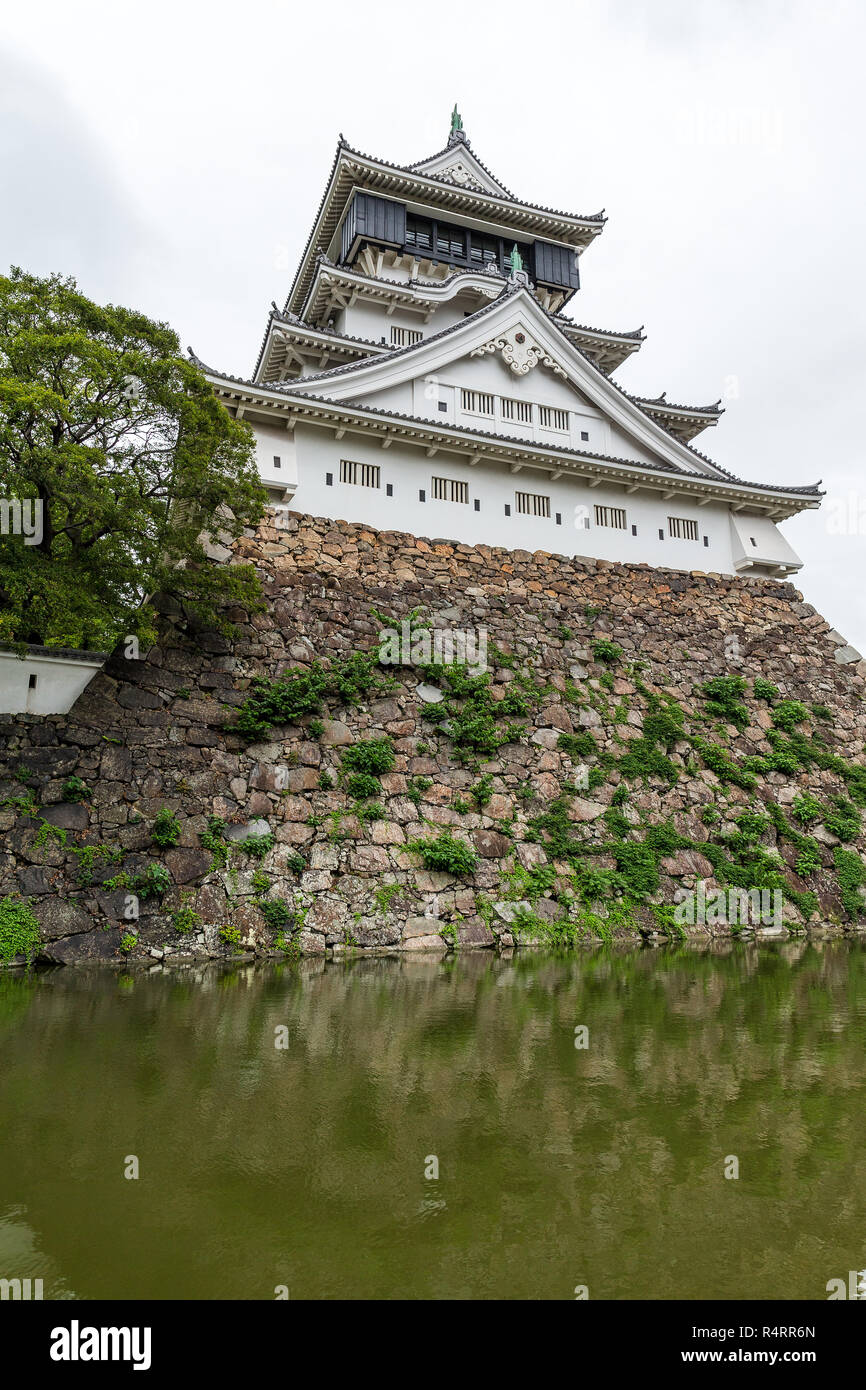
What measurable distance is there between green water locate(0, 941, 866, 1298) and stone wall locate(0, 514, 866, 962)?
419cm

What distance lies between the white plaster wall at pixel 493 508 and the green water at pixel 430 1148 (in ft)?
44.2

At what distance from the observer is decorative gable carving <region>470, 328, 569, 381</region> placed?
22.3m

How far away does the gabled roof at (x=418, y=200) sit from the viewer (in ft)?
84.2

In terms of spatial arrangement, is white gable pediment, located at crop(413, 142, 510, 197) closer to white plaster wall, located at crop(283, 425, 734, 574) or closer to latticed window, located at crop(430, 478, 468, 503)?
white plaster wall, located at crop(283, 425, 734, 574)

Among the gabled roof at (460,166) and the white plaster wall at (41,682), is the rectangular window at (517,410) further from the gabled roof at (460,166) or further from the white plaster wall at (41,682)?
the white plaster wall at (41,682)

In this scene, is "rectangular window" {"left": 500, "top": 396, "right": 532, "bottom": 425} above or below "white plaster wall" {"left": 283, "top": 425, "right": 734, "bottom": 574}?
above

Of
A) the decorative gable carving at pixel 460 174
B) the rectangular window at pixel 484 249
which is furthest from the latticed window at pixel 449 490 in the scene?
the decorative gable carving at pixel 460 174

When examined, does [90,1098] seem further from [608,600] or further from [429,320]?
[429,320]

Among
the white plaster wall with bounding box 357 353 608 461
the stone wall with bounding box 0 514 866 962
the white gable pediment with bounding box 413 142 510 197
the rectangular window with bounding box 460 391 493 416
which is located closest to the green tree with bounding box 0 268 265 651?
the stone wall with bounding box 0 514 866 962

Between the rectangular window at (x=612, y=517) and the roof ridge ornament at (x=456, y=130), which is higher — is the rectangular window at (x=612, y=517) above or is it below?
below

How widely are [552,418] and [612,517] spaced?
3.35 meters

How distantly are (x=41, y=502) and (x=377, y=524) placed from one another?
8554 millimetres

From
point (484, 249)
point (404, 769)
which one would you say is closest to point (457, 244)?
point (484, 249)

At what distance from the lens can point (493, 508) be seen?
830 inches
